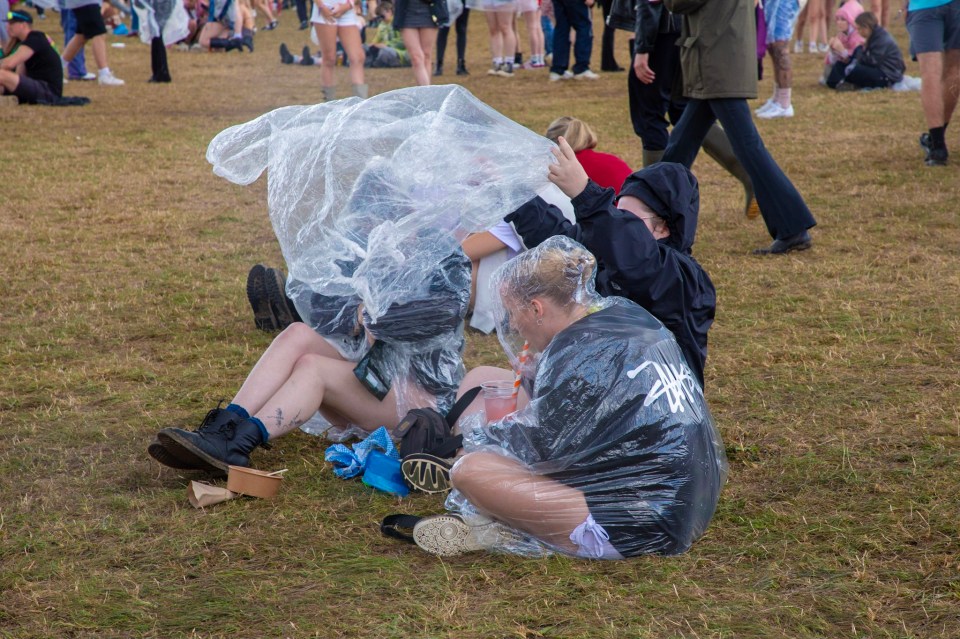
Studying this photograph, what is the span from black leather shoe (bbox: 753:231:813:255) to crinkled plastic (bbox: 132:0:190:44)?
9.30m

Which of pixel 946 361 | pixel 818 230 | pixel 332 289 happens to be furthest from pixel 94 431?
pixel 818 230

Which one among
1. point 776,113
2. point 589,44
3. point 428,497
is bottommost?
point 428,497

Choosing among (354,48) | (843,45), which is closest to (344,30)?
(354,48)

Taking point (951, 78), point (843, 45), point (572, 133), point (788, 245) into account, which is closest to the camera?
point (572, 133)

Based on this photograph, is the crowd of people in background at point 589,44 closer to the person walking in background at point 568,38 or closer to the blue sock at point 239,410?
the person walking in background at point 568,38

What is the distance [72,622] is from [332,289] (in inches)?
47.8

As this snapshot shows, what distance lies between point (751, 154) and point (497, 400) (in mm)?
2537

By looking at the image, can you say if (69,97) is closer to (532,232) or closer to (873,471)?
(532,232)

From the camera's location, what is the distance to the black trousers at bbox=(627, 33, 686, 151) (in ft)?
18.1

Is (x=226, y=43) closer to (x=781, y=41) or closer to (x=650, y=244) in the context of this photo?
(x=781, y=41)

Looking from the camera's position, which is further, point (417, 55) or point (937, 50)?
point (417, 55)

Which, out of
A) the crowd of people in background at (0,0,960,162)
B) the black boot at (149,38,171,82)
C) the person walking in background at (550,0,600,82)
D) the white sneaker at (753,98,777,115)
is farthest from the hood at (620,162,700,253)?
the black boot at (149,38,171,82)

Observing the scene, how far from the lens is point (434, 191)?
118 inches

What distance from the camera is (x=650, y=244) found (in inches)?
105
